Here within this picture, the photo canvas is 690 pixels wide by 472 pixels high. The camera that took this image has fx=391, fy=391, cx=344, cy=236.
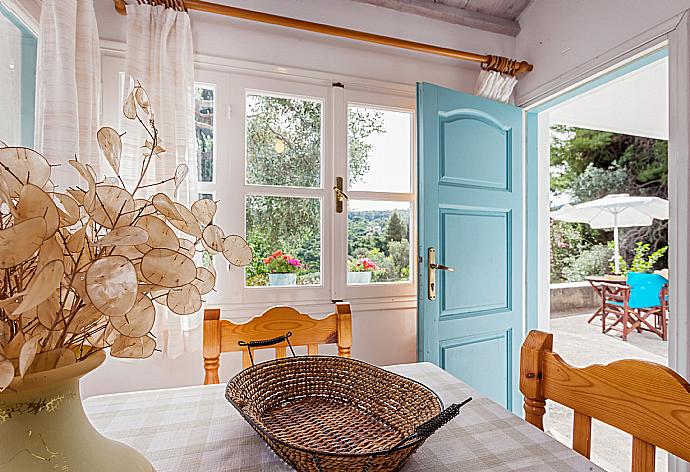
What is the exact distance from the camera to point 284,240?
6.72 ft

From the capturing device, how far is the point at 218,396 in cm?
99

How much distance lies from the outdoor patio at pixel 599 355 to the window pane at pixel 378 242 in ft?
4.75

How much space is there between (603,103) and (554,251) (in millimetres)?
5049

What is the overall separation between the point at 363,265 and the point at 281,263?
1.49 ft

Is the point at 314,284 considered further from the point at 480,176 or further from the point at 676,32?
the point at 676,32

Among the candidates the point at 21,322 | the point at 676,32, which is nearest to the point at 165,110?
the point at 21,322

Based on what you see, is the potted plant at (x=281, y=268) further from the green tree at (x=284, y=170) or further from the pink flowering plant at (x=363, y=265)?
the pink flowering plant at (x=363, y=265)

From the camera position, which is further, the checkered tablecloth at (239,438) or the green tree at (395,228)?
the green tree at (395,228)

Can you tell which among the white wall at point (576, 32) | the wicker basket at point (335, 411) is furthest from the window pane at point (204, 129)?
the white wall at point (576, 32)

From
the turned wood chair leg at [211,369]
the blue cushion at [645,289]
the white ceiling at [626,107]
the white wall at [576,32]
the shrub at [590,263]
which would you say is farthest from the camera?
the shrub at [590,263]

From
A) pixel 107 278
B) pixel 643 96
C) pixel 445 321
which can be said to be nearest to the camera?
pixel 107 278

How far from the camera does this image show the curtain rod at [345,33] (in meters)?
1.77

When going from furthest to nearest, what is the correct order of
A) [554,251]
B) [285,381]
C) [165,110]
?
1. [554,251]
2. [165,110]
3. [285,381]

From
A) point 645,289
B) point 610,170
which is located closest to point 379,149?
point 645,289
